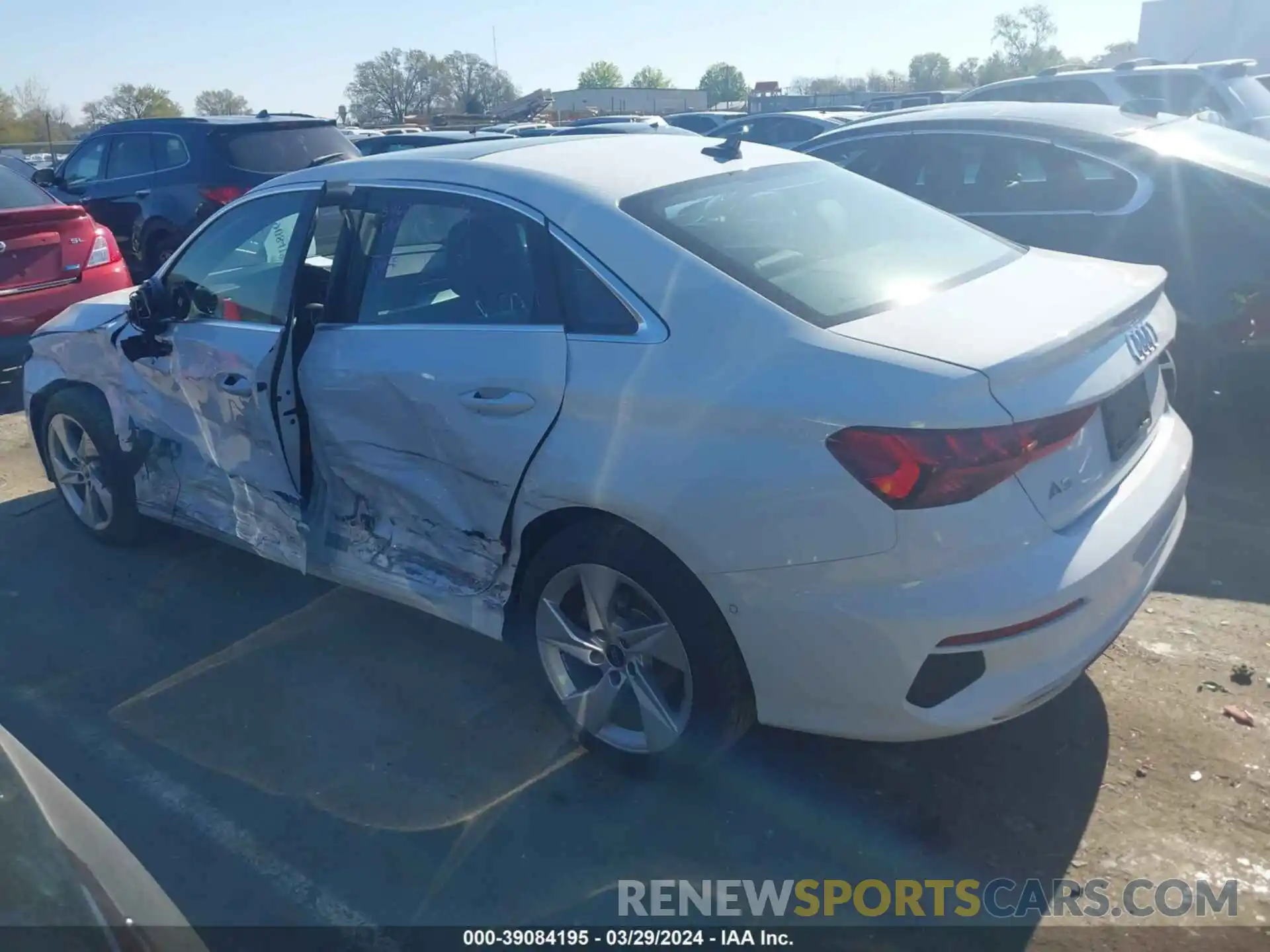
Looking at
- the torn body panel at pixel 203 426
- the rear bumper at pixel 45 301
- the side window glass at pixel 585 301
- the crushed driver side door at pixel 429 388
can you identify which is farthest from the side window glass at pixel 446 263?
the rear bumper at pixel 45 301

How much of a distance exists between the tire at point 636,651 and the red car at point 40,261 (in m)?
5.73

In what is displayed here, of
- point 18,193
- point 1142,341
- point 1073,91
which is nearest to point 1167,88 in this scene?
point 1073,91

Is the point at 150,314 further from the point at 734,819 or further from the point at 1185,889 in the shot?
the point at 1185,889

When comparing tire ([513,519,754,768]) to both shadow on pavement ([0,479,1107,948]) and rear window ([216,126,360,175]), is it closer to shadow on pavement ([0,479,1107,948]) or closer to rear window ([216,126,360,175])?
shadow on pavement ([0,479,1107,948])

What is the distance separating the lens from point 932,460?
2543 millimetres

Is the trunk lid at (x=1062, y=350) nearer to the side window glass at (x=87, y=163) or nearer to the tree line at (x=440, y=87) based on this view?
the side window glass at (x=87, y=163)

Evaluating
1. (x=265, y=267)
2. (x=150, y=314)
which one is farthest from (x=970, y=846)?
(x=150, y=314)

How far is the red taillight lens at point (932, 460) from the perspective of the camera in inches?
100

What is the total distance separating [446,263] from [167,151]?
27.0ft

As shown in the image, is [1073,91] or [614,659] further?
[1073,91]

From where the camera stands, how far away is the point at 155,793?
340cm

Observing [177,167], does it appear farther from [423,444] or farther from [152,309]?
[423,444]

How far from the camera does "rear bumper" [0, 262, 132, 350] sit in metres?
7.53

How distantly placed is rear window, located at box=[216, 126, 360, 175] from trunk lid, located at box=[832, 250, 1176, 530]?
832cm
